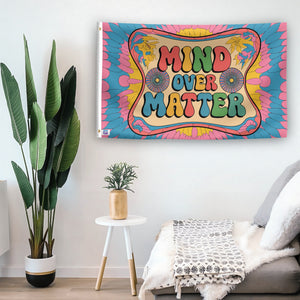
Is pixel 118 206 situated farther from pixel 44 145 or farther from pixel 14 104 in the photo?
pixel 14 104

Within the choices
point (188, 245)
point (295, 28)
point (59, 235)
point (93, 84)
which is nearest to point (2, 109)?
point (93, 84)

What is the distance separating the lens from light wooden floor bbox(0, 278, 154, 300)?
295 centimetres

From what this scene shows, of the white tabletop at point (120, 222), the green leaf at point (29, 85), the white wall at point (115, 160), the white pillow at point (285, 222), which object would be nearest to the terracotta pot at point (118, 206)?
the white tabletop at point (120, 222)

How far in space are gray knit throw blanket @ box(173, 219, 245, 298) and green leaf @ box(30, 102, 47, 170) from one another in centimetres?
100

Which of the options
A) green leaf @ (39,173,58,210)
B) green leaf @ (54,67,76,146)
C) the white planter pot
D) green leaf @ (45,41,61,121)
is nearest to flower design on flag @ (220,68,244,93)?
green leaf @ (54,67,76,146)

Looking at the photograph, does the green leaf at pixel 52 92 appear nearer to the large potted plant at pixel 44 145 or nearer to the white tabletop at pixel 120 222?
the large potted plant at pixel 44 145

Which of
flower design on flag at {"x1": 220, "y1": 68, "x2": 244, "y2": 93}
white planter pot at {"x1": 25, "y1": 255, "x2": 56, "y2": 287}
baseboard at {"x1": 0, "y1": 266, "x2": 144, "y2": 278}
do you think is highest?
flower design on flag at {"x1": 220, "y1": 68, "x2": 244, "y2": 93}

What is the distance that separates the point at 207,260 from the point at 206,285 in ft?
0.39

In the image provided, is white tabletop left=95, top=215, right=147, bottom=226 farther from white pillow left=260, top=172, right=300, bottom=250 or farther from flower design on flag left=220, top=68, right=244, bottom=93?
flower design on flag left=220, top=68, right=244, bottom=93

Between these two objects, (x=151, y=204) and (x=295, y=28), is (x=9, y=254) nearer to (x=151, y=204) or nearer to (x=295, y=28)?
(x=151, y=204)

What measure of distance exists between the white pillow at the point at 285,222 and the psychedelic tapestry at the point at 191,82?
102cm

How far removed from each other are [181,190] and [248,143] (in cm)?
58

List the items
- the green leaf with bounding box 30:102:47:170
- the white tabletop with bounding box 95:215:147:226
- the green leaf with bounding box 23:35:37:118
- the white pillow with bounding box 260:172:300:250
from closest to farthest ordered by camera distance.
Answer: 1. the white pillow with bounding box 260:172:300:250
2. the white tabletop with bounding box 95:215:147:226
3. the green leaf with bounding box 30:102:47:170
4. the green leaf with bounding box 23:35:37:118

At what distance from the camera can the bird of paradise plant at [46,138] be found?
10.2ft
